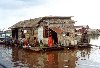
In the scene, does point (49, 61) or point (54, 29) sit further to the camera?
point (54, 29)

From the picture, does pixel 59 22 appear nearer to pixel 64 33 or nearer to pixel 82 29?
pixel 64 33

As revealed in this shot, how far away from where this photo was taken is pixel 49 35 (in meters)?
37.0

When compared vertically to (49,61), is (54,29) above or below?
above

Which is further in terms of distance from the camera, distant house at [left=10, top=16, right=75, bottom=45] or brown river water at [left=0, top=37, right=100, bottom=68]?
distant house at [left=10, top=16, right=75, bottom=45]

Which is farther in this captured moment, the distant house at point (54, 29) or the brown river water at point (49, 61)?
the distant house at point (54, 29)

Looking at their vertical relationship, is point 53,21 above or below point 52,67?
above

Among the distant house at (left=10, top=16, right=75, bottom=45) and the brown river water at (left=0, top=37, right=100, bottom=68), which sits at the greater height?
the distant house at (left=10, top=16, right=75, bottom=45)

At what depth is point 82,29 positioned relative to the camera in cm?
4638

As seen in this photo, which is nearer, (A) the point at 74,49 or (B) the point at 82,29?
(A) the point at 74,49

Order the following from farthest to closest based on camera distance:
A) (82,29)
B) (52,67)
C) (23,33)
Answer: (82,29) → (23,33) → (52,67)

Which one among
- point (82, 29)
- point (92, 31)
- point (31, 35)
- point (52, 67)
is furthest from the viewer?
point (92, 31)

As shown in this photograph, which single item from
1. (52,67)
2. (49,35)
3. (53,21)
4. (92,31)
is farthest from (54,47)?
(92,31)

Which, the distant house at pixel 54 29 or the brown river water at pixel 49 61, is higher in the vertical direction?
the distant house at pixel 54 29

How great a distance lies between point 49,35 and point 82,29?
36.5ft
